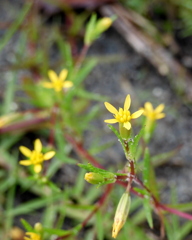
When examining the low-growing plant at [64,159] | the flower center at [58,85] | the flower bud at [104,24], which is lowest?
the low-growing plant at [64,159]

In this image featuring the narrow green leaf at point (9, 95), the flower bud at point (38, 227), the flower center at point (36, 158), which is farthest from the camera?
the narrow green leaf at point (9, 95)

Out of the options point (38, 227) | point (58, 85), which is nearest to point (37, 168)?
point (38, 227)

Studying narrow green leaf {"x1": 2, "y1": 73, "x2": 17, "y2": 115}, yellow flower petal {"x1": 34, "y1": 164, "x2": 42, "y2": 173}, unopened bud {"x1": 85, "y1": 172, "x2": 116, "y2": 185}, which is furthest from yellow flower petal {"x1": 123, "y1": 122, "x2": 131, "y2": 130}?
narrow green leaf {"x1": 2, "y1": 73, "x2": 17, "y2": 115}

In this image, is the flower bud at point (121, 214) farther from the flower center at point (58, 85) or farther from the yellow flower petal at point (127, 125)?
the flower center at point (58, 85)

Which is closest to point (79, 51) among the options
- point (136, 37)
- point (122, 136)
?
point (136, 37)

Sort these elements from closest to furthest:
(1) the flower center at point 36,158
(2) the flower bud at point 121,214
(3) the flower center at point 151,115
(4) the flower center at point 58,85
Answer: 1. (2) the flower bud at point 121,214
2. (1) the flower center at point 36,158
3. (3) the flower center at point 151,115
4. (4) the flower center at point 58,85

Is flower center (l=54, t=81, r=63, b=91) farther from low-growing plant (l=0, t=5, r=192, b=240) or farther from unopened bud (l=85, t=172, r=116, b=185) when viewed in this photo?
unopened bud (l=85, t=172, r=116, b=185)

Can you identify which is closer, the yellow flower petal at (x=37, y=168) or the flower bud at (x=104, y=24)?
the yellow flower petal at (x=37, y=168)

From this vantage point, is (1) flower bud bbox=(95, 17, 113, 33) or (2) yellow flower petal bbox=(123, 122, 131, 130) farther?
(1) flower bud bbox=(95, 17, 113, 33)

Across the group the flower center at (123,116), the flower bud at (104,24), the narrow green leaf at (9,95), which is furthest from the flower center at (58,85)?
the flower center at (123,116)
